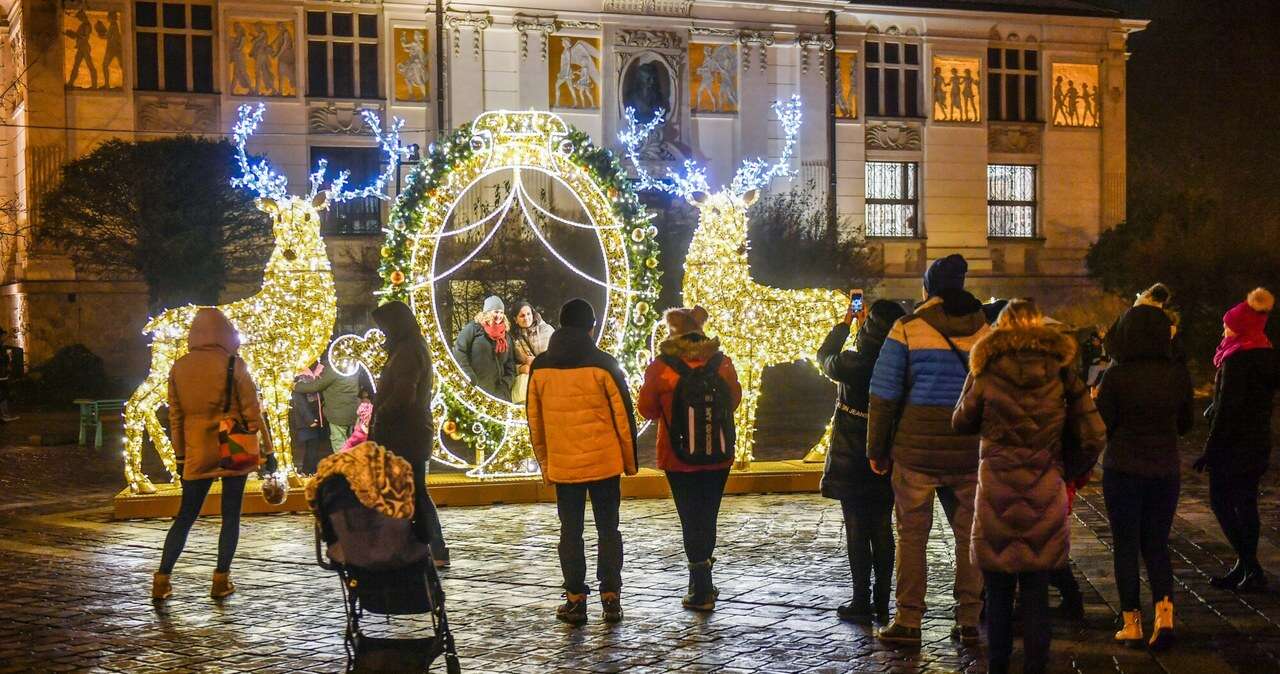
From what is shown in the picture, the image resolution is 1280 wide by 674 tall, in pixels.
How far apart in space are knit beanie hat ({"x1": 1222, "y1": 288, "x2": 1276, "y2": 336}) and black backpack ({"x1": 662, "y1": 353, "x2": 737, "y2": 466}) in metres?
3.24

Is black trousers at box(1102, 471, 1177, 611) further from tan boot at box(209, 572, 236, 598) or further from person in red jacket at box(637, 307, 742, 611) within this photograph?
tan boot at box(209, 572, 236, 598)

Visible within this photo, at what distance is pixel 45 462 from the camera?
19703 mm

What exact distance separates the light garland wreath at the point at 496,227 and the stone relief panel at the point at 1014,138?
30.0 m

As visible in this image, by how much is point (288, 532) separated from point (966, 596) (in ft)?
21.0

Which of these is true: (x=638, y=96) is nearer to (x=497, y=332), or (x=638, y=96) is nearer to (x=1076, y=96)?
(x=1076, y=96)

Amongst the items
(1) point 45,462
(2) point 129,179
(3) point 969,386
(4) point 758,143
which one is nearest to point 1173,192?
(4) point 758,143

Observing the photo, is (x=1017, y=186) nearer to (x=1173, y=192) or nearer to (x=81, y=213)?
A: (x=1173, y=192)

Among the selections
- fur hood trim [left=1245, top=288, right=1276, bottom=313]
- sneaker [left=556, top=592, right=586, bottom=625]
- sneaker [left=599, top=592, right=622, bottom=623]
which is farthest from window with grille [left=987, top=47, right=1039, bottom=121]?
sneaker [left=556, top=592, right=586, bottom=625]

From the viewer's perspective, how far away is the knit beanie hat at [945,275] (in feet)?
24.7

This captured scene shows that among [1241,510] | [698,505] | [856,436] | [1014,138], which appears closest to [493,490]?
[698,505]

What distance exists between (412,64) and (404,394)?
2741 centimetres

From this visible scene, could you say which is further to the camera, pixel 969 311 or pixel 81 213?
pixel 81 213

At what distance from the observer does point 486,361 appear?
13.9 meters

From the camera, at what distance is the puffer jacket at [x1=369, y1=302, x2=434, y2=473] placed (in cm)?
963
